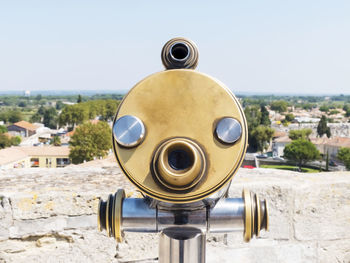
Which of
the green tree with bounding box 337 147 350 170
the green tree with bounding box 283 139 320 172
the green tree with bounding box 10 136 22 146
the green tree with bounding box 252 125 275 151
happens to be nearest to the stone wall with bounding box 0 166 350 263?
the green tree with bounding box 283 139 320 172

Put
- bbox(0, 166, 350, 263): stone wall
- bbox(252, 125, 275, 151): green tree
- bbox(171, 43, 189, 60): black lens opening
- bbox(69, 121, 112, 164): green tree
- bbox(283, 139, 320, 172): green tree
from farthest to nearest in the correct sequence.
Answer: bbox(252, 125, 275, 151): green tree < bbox(283, 139, 320, 172): green tree < bbox(69, 121, 112, 164): green tree < bbox(0, 166, 350, 263): stone wall < bbox(171, 43, 189, 60): black lens opening

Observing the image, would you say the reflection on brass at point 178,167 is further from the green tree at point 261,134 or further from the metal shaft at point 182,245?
the green tree at point 261,134

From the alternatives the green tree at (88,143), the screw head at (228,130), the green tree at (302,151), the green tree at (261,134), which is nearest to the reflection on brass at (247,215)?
the screw head at (228,130)

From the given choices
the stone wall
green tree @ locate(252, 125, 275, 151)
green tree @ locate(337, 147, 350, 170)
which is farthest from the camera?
green tree @ locate(252, 125, 275, 151)

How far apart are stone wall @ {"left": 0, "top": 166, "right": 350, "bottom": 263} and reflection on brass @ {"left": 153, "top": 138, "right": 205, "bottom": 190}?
3.15 ft

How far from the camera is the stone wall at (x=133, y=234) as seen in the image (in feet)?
5.55

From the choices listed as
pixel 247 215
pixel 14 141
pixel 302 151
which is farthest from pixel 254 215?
pixel 14 141

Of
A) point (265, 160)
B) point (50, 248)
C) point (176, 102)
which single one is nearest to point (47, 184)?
point (50, 248)

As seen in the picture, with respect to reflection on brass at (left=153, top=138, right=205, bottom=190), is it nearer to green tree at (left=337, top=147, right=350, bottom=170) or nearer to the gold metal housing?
the gold metal housing

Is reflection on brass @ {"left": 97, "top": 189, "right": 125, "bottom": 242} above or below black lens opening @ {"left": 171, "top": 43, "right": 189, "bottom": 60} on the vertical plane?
below

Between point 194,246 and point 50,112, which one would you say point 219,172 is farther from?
point 50,112

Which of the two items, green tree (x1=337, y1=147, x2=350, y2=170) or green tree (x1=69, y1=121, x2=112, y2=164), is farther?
green tree (x1=337, y1=147, x2=350, y2=170)

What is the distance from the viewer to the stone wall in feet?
5.55

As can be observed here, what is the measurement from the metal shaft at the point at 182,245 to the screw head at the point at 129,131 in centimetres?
31
